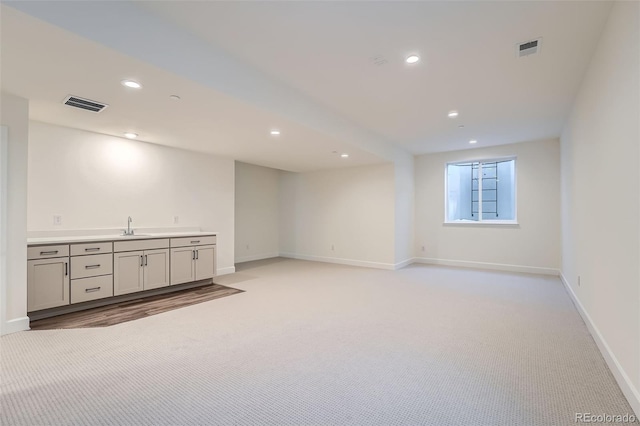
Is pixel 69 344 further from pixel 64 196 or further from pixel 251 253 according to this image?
pixel 251 253

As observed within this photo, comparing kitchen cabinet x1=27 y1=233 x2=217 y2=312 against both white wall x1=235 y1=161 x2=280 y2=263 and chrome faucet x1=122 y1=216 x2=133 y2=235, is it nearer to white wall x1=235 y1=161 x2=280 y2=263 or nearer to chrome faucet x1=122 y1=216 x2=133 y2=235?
chrome faucet x1=122 y1=216 x2=133 y2=235

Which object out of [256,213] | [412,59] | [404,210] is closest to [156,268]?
[256,213]

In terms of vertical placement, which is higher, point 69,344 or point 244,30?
point 244,30

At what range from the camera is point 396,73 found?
9.92 ft

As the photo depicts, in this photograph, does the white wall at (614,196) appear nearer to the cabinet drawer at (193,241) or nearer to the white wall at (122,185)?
the cabinet drawer at (193,241)

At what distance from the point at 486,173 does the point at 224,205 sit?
18.5 feet

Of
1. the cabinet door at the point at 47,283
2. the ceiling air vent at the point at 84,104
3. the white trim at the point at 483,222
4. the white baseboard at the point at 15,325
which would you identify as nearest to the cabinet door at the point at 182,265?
the cabinet door at the point at 47,283

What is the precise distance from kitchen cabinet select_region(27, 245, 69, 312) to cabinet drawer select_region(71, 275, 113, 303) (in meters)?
0.07

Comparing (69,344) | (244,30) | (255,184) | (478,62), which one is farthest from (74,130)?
(478,62)

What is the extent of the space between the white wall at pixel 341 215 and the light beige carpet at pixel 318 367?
104 inches

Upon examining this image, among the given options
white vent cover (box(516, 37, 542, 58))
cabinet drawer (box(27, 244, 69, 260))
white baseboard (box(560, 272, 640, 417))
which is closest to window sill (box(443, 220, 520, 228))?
white baseboard (box(560, 272, 640, 417))

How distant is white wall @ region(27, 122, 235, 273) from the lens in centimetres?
370

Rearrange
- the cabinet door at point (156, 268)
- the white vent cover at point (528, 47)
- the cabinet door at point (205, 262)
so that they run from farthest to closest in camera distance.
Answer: the cabinet door at point (205, 262) < the cabinet door at point (156, 268) < the white vent cover at point (528, 47)

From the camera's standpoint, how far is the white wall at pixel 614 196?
172cm
